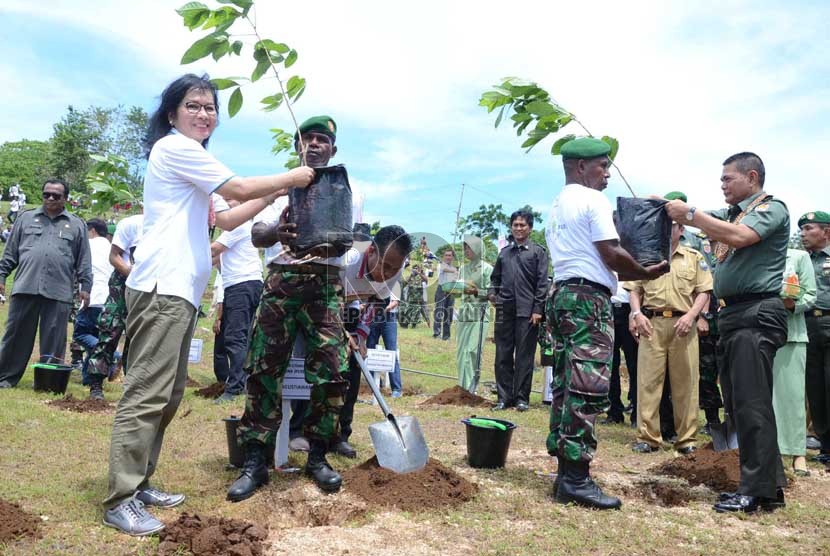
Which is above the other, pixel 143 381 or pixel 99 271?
pixel 99 271

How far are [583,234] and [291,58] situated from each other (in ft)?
6.86

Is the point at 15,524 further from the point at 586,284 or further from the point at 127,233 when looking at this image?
the point at 127,233

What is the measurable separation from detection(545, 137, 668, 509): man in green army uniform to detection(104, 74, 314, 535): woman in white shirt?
1734mm

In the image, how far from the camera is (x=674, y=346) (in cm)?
586

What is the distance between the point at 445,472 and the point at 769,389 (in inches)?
81.6

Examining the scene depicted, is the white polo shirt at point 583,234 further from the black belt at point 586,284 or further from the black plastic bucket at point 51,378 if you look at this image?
the black plastic bucket at point 51,378

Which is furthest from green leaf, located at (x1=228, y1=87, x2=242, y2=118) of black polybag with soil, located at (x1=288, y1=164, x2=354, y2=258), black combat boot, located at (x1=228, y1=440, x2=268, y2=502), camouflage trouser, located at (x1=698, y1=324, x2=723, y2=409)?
camouflage trouser, located at (x1=698, y1=324, x2=723, y2=409)

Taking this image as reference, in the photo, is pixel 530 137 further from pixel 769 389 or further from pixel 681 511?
pixel 681 511

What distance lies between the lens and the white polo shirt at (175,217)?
314 cm

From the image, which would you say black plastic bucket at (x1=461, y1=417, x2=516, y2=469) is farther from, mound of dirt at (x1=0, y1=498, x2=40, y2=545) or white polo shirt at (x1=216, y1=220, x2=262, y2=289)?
white polo shirt at (x1=216, y1=220, x2=262, y2=289)

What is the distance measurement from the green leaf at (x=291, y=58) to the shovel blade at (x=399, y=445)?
230cm

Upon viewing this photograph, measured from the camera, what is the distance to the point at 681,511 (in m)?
3.79

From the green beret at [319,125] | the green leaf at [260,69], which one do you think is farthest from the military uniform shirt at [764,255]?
the green leaf at [260,69]

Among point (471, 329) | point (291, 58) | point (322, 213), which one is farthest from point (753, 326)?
point (471, 329)
